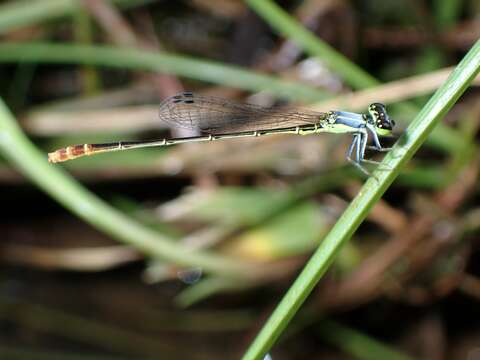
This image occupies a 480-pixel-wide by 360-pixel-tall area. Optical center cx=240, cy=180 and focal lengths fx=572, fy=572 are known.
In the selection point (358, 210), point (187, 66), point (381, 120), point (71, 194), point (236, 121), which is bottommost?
point (358, 210)

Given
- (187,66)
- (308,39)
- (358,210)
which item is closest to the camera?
(358,210)

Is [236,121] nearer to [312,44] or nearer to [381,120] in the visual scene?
[312,44]

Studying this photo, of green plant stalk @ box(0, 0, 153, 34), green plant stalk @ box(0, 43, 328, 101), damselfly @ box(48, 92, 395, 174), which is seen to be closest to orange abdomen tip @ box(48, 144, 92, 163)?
damselfly @ box(48, 92, 395, 174)

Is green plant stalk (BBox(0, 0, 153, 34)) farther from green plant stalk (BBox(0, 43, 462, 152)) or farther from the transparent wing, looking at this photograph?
the transparent wing

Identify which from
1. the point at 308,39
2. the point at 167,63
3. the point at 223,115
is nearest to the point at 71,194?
the point at 223,115

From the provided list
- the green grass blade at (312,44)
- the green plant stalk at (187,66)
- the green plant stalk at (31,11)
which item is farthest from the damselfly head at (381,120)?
the green plant stalk at (31,11)

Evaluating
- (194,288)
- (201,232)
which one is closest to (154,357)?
(194,288)

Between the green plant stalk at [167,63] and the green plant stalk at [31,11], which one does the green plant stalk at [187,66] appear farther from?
the green plant stalk at [31,11]
